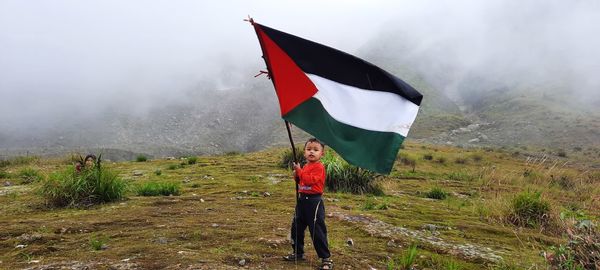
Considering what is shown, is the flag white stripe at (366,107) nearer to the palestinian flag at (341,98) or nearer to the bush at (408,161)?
the palestinian flag at (341,98)

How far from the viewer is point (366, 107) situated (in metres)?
5.83

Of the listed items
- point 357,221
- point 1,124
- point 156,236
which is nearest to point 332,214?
point 357,221

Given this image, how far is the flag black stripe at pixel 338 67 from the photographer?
5.67 meters

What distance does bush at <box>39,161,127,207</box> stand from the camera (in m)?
9.91

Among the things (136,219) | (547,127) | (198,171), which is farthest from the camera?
(547,127)

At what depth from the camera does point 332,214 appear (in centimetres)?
941

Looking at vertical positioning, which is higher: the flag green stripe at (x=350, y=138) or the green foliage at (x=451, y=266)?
the flag green stripe at (x=350, y=138)

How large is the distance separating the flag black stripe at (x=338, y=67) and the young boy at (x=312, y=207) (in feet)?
2.99

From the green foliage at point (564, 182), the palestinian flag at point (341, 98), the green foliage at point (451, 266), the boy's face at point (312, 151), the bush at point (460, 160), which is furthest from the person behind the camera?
the bush at point (460, 160)

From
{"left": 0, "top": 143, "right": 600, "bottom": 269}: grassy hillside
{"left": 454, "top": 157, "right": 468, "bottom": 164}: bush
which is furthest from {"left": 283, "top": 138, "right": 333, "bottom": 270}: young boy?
{"left": 454, "top": 157, "right": 468, "bottom": 164}: bush

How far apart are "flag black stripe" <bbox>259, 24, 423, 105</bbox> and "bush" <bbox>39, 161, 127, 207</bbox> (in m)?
6.53

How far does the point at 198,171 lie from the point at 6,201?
8068 mm

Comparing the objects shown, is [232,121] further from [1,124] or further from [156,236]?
[156,236]

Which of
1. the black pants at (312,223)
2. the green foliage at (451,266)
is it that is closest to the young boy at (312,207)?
the black pants at (312,223)
